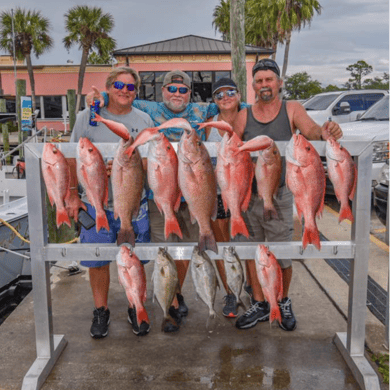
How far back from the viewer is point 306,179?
2699 millimetres

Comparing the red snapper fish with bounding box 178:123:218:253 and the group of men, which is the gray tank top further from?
the red snapper fish with bounding box 178:123:218:253

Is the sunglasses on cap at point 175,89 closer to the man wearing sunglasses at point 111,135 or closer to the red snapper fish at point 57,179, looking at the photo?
the man wearing sunglasses at point 111,135

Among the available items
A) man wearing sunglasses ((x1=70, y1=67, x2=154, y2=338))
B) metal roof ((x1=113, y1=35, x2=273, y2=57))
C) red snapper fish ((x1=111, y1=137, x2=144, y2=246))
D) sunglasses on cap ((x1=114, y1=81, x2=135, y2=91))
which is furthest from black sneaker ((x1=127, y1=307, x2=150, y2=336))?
metal roof ((x1=113, y1=35, x2=273, y2=57))

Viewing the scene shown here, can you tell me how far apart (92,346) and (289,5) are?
102 ft

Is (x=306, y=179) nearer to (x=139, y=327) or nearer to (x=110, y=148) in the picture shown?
(x=110, y=148)

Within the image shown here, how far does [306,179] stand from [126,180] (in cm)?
103

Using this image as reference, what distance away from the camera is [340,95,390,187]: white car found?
8258 mm

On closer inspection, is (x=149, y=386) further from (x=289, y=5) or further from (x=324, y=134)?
(x=289, y=5)

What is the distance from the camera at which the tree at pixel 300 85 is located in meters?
54.7

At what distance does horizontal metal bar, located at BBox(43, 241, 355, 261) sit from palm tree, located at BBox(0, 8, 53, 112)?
98.2 ft

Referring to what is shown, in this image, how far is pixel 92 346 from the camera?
365cm

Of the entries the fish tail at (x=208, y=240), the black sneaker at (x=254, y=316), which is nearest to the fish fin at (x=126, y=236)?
the fish tail at (x=208, y=240)

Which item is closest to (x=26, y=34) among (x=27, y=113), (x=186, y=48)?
(x=186, y=48)

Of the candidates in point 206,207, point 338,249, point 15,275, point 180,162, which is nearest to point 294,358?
point 338,249
